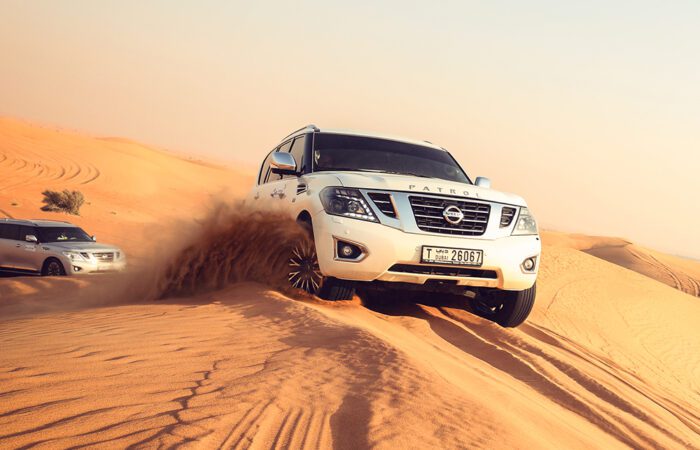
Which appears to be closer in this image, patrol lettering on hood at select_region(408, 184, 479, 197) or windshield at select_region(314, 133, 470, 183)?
patrol lettering on hood at select_region(408, 184, 479, 197)

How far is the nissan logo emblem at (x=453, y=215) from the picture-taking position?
17.6 feet

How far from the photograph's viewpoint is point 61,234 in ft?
43.6

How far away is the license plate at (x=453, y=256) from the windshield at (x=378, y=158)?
59.6 inches

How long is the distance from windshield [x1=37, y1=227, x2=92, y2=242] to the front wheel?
928 cm

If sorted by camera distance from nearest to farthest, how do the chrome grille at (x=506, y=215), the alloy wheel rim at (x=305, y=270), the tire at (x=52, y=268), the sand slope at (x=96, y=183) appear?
the alloy wheel rim at (x=305, y=270)
the chrome grille at (x=506, y=215)
the tire at (x=52, y=268)
the sand slope at (x=96, y=183)

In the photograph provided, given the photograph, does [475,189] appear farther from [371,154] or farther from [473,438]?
[473,438]

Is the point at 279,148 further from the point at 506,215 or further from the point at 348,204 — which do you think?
the point at 506,215

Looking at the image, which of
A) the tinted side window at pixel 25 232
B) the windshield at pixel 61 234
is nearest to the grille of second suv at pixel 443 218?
the windshield at pixel 61 234

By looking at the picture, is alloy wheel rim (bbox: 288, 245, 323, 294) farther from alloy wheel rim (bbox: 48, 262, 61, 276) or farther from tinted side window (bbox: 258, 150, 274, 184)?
alloy wheel rim (bbox: 48, 262, 61, 276)

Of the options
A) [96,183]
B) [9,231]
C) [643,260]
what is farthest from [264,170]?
[96,183]

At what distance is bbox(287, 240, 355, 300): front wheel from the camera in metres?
5.42

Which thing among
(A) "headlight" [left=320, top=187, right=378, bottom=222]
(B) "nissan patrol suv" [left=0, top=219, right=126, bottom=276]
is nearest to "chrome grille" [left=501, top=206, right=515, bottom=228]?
Answer: (A) "headlight" [left=320, top=187, right=378, bottom=222]

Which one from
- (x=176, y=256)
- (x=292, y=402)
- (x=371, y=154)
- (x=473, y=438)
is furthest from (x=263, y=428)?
(x=176, y=256)

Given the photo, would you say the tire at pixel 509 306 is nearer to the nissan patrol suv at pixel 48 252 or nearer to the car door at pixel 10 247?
the nissan patrol suv at pixel 48 252
